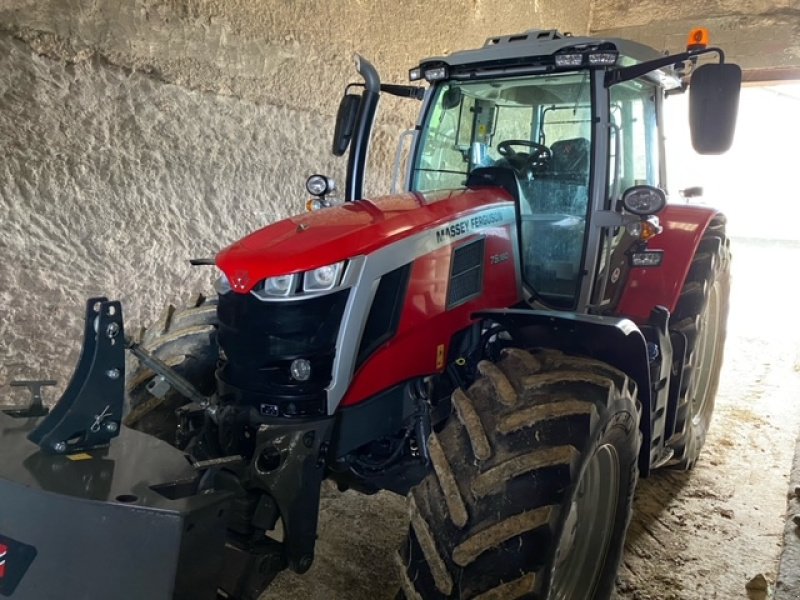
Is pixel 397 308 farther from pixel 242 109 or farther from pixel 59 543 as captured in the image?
pixel 242 109

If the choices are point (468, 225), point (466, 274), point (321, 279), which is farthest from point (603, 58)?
point (321, 279)

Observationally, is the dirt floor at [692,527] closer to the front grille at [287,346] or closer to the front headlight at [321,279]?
the front grille at [287,346]

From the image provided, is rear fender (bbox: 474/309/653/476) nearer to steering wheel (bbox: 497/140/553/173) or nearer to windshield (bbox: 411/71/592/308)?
windshield (bbox: 411/71/592/308)

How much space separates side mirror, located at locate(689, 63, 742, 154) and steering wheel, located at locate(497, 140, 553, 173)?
543 mm

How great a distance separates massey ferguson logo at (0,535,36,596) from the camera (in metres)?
1.48

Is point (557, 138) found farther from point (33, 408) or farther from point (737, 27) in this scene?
point (737, 27)

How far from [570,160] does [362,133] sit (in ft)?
2.75

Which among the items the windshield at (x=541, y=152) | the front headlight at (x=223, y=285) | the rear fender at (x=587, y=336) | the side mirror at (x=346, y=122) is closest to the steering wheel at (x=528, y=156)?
the windshield at (x=541, y=152)

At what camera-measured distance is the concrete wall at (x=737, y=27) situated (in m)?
6.20

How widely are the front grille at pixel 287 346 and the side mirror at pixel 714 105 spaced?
1.48 meters

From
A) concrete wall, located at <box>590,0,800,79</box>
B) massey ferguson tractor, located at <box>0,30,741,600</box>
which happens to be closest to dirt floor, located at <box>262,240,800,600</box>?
massey ferguson tractor, located at <box>0,30,741,600</box>

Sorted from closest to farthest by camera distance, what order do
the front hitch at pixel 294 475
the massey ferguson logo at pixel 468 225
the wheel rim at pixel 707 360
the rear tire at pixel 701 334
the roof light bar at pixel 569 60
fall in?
1. the front hitch at pixel 294 475
2. the massey ferguson logo at pixel 468 225
3. the roof light bar at pixel 569 60
4. the rear tire at pixel 701 334
5. the wheel rim at pixel 707 360

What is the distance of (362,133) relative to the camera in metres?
2.88

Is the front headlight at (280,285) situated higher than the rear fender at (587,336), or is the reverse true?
the front headlight at (280,285)
